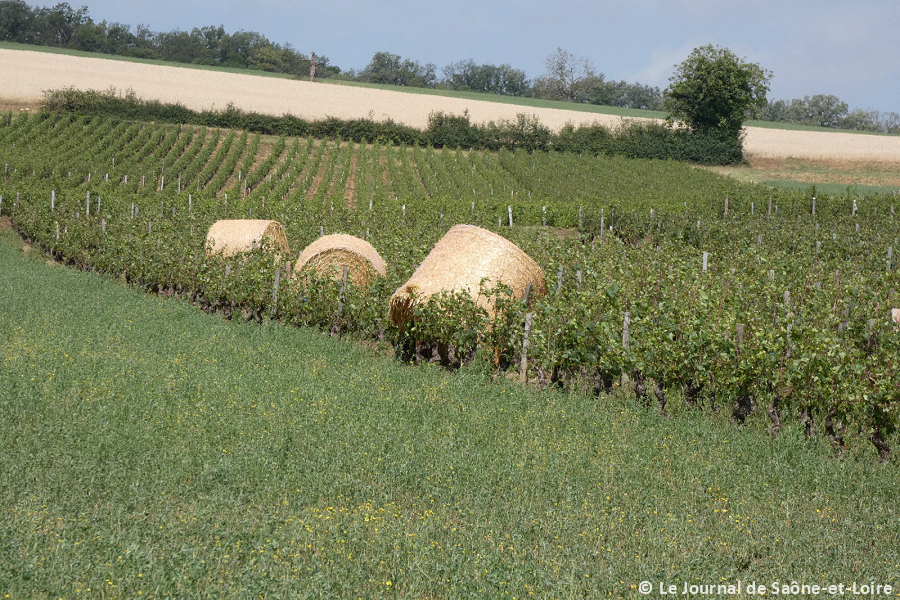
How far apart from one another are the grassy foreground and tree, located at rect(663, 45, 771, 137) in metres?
56.2

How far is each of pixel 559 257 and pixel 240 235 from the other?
8680mm

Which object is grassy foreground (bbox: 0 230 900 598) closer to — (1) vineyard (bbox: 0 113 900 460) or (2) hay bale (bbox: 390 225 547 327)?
(1) vineyard (bbox: 0 113 900 460)

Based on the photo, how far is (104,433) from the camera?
8.70 metres

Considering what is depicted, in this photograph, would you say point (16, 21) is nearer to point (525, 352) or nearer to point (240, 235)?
point (240, 235)

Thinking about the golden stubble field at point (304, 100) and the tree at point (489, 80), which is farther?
the tree at point (489, 80)

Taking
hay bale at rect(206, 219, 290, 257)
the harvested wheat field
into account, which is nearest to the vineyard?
hay bale at rect(206, 219, 290, 257)

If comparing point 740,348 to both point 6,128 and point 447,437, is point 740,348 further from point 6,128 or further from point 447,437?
point 6,128

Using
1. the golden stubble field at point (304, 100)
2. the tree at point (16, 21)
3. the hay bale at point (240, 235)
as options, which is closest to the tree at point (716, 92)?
the golden stubble field at point (304, 100)

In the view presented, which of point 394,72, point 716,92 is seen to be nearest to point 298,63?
point 394,72

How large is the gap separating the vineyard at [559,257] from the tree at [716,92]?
12904 millimetres

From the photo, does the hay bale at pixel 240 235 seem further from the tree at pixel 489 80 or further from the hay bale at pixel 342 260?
the tree at pixel 489 80

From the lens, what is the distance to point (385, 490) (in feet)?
25.2

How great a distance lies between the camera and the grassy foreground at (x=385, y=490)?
5.89m

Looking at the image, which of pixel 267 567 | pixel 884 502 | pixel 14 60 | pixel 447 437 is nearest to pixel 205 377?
pixel 447 437
